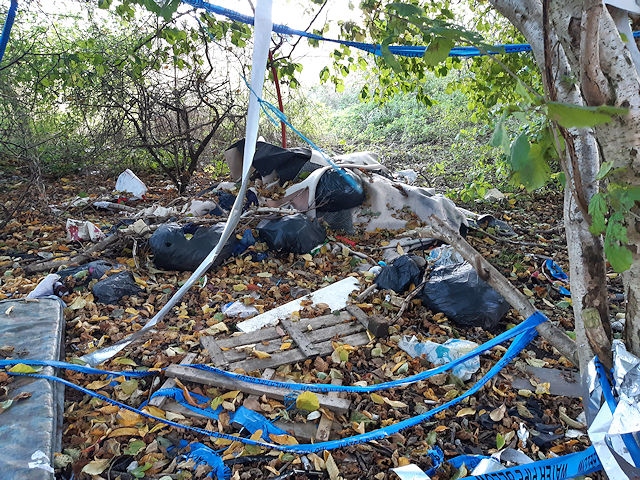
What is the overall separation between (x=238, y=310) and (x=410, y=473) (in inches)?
65.7

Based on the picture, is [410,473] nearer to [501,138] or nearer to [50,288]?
[501,138]

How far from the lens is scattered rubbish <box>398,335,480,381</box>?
2443 millimetres

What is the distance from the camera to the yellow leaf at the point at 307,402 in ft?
7.02

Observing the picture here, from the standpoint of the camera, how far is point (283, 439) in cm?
201

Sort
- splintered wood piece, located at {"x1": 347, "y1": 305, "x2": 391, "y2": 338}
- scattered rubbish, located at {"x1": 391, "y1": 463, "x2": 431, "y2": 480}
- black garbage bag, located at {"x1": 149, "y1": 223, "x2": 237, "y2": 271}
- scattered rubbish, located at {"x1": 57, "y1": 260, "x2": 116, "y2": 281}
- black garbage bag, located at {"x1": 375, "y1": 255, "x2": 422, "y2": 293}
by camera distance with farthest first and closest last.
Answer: black garbage bag, located at {"x1": 149, "y1": 223, "x2": 237, "y2": 271} < scattered rubbish, located at {"x1": 57, "y1": 260, "x2": 116, "y2": 281} < black garbage bag, located at {"x1": 375, "y1": 255, "x2": 422, "y2": 293} < splintered wood piece, located at {"x1": 347, "y1": 305, "x2": 391, "y2": 338} < scattered rubbish, located at {"x1": 391, "y1": 463, "x2": 431, "y2": 480}

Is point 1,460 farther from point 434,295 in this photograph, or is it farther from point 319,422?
point 434,295

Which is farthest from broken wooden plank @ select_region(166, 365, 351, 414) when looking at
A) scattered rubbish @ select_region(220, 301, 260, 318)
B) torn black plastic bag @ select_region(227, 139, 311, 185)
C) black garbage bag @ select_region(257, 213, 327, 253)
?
torn black plastic bag @ select_region(227, 139, 311, 185)

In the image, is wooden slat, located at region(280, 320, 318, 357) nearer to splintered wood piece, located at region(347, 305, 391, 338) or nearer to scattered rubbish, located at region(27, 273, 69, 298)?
splintered wood piece, located at region(347, 305, 391, 338)

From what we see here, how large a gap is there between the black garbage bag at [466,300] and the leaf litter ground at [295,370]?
3.0 inches

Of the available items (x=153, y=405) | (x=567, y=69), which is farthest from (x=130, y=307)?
(x=567, y=69)

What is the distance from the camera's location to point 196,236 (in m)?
3.73

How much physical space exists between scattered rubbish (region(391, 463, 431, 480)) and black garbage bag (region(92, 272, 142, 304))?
226 cm

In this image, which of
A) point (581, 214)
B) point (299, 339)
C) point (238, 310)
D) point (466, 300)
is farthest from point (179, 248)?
point (581, 214)

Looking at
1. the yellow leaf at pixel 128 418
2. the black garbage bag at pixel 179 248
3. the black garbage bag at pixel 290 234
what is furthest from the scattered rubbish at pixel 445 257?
the yellow leaf at pixel 128 418
